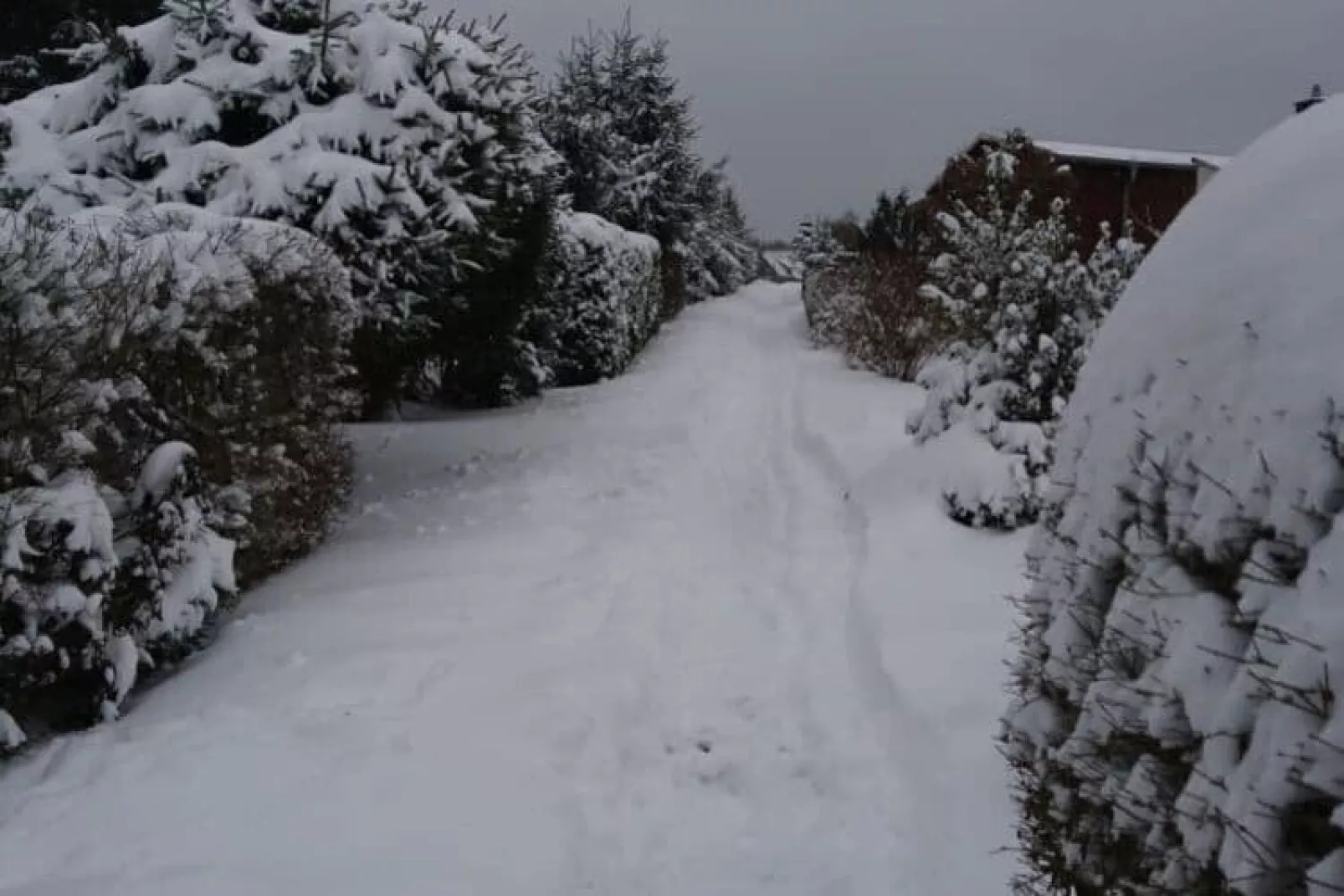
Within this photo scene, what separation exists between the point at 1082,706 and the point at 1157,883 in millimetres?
409

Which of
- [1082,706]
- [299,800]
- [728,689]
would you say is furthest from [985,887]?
[299,800]

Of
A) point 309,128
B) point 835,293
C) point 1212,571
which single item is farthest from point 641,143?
point 1212,571

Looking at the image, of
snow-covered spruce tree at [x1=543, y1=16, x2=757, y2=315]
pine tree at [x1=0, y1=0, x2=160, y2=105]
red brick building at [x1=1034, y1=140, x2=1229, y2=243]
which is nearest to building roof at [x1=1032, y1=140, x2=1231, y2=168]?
red brick building at [x1=1034, y1=140, x2=1229, y2=243]

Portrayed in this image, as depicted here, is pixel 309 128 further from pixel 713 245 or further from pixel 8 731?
pixel 713 245

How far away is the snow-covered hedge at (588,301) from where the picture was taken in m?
14.7

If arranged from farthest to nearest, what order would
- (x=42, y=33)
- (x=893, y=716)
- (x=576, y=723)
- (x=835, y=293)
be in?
(x=835, y=293)
(x=42, y=33)
(x=893, y=716)
(x=576, y=723)

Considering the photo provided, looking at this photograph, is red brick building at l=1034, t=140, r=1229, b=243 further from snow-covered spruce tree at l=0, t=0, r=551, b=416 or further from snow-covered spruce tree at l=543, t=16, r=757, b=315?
snow-covered spruce tree at l=0, t=0, r=551, b=416

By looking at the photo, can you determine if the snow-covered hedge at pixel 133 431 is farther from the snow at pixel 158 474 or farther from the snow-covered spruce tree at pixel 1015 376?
the snow-covered spruce tree at pixel 1015 376

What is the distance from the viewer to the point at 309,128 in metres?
7.37

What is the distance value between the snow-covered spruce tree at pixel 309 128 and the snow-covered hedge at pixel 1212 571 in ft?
19.0

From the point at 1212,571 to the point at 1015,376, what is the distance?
5.46 metres

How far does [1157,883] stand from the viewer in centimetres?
186

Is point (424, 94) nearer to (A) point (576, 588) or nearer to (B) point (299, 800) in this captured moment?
(A) point (576, 588)

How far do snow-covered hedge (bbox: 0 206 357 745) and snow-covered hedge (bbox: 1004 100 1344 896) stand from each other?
3.42m
